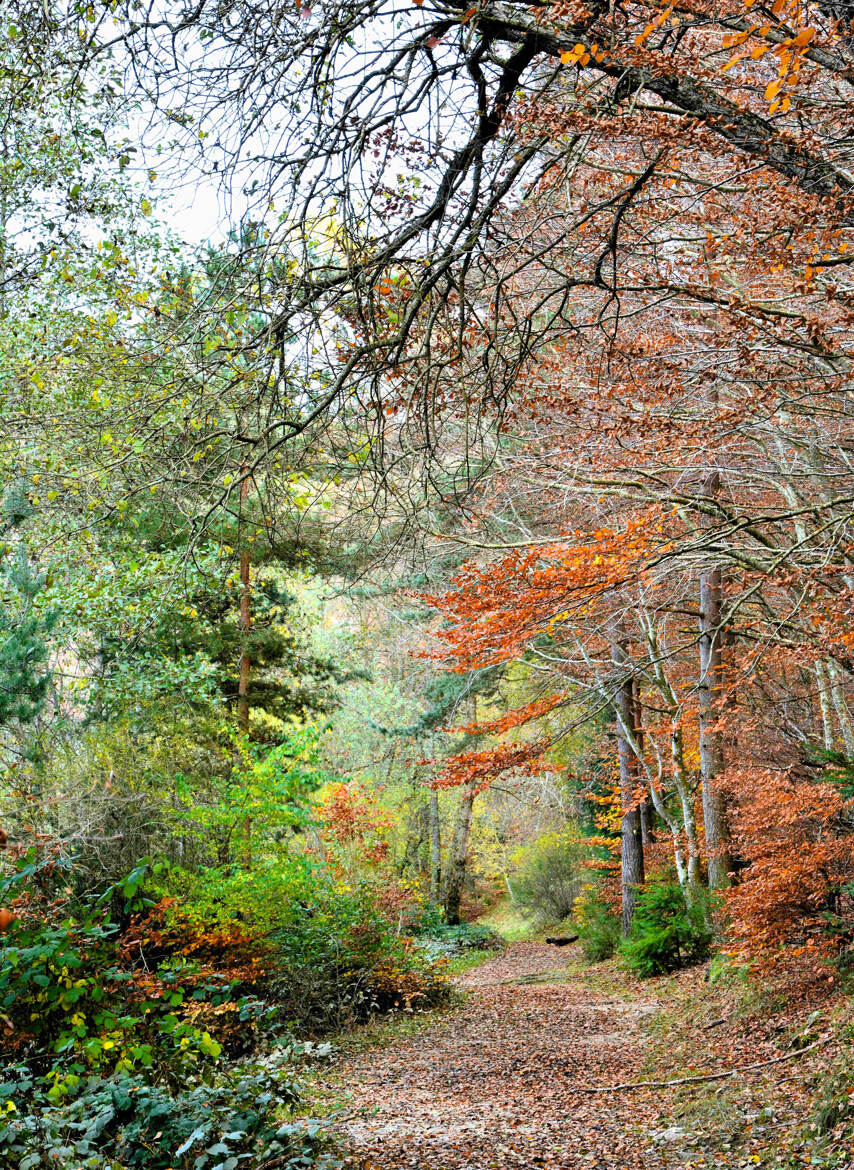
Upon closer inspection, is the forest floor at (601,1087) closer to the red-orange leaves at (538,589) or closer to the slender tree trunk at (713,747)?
the slender tree trunk at (713,747)

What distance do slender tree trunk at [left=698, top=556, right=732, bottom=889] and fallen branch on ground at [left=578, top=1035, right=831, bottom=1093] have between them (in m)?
4.07

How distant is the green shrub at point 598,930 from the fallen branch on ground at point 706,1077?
8837 mm

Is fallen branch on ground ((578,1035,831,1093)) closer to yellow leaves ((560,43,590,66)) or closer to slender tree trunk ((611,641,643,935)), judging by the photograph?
yellow leaves ((560,43,590,66))

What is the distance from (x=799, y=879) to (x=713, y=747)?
444 cm

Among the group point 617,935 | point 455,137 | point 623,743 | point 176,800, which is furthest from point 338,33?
point 617,935

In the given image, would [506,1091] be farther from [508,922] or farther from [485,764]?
[508,922]

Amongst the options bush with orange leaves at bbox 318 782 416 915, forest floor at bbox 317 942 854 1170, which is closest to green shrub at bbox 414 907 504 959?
bush with orange leaves at bbox 318 782 416 915

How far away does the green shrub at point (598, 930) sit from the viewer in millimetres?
15758

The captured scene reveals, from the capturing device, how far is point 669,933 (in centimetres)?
1171

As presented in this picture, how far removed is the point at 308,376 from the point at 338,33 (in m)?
1.50

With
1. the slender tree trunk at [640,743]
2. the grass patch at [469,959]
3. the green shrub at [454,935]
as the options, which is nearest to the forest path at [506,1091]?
the slender tree trunk at [640,743]

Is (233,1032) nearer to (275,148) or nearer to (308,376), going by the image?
(308,376)

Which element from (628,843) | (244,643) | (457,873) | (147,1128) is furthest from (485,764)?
(457,873)

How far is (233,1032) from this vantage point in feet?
25.7
